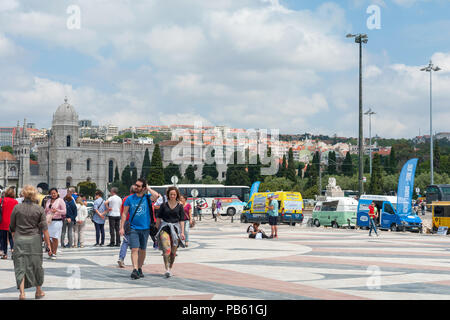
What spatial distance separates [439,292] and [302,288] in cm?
191

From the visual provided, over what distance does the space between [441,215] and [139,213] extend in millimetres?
23038

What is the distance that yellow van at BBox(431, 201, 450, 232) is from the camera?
2995cm

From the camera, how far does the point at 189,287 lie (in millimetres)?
9086

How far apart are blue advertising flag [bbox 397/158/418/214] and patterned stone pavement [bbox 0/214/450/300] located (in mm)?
13305

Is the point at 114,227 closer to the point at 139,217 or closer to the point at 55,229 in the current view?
the point at 55,229

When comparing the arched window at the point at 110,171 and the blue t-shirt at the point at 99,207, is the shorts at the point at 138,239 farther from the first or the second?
the arched window at the point at 110,171

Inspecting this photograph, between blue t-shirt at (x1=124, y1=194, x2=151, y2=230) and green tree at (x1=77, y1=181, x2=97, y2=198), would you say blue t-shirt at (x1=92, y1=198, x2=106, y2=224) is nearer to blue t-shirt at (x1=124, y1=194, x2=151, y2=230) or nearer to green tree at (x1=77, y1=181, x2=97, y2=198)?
blue t-shirt at (x1=124, y1=194, x2=151, y2=230)

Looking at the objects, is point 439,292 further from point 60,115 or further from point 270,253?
point 60,115

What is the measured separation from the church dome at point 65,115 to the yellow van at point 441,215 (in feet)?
399

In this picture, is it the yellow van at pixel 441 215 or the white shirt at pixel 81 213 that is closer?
the white shirt at pixel 81 213

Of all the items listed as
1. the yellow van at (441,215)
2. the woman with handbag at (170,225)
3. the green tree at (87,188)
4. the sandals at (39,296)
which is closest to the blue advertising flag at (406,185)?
the yellow van at (441,215)

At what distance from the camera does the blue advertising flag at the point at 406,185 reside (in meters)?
29.4

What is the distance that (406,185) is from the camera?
96.4 ft
